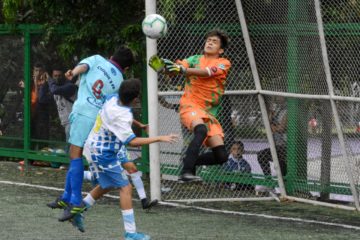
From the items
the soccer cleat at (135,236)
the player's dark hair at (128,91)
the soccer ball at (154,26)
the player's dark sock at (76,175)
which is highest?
the soccer ball at (154,26)

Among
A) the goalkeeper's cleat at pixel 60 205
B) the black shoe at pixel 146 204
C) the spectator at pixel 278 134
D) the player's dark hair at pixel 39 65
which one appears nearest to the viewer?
the goalkeeper's cleat at pixel 60 205

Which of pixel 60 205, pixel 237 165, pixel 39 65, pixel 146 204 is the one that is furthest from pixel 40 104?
pixel 60 205

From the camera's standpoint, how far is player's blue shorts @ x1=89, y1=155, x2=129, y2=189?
9477 millimetres

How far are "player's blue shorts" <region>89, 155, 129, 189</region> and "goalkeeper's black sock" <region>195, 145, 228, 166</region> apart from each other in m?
1.78

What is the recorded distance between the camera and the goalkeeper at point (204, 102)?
36.4ft

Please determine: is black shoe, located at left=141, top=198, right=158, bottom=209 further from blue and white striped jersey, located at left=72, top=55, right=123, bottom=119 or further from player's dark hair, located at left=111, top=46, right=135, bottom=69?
player's dark hair, located at left=111, top=46, right=135, bottom=69

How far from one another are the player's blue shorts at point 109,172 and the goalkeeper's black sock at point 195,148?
1612 mm

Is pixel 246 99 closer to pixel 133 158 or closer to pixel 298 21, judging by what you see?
pixel 298 21

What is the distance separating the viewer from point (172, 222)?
10.9 meters

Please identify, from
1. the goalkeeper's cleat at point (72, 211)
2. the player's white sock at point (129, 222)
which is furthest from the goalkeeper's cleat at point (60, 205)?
the player's white sock at point (129, 222)

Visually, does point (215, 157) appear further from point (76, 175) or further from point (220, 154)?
point (76, 175)

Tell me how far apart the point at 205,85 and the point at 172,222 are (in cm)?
158

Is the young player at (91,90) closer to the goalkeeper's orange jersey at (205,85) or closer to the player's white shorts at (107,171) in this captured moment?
the goalkeeper's orange jersey at (205,85)

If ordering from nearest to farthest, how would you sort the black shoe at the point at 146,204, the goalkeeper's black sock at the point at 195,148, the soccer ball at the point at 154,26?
the goalkeeper's black sock at the point at 195,148 → the soccer ball at the point at 154,26 → the black shoe at the point at 146,204
